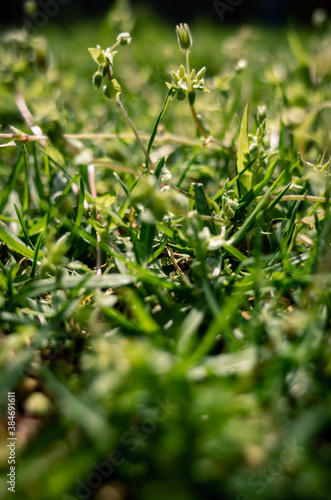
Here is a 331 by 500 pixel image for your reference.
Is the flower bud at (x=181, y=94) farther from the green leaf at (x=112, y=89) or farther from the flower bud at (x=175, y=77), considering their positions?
the green leaf at (x=112, y=89)

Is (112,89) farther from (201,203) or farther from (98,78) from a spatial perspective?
(201,203)

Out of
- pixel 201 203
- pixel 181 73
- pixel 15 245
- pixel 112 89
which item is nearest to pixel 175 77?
pixel 181 73

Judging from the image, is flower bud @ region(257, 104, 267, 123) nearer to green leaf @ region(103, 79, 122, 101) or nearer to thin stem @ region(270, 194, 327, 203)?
thin stem @ region(270, 194, 327, 203)

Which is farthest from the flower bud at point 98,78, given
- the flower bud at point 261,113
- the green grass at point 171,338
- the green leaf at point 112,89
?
the flower bud at point 261,113

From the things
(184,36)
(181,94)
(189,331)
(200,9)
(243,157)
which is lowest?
(200,9)

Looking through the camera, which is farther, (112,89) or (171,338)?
(112,89)

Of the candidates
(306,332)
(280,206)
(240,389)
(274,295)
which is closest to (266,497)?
(240,389)

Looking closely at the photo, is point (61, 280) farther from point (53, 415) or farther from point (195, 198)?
point (195, 198)
